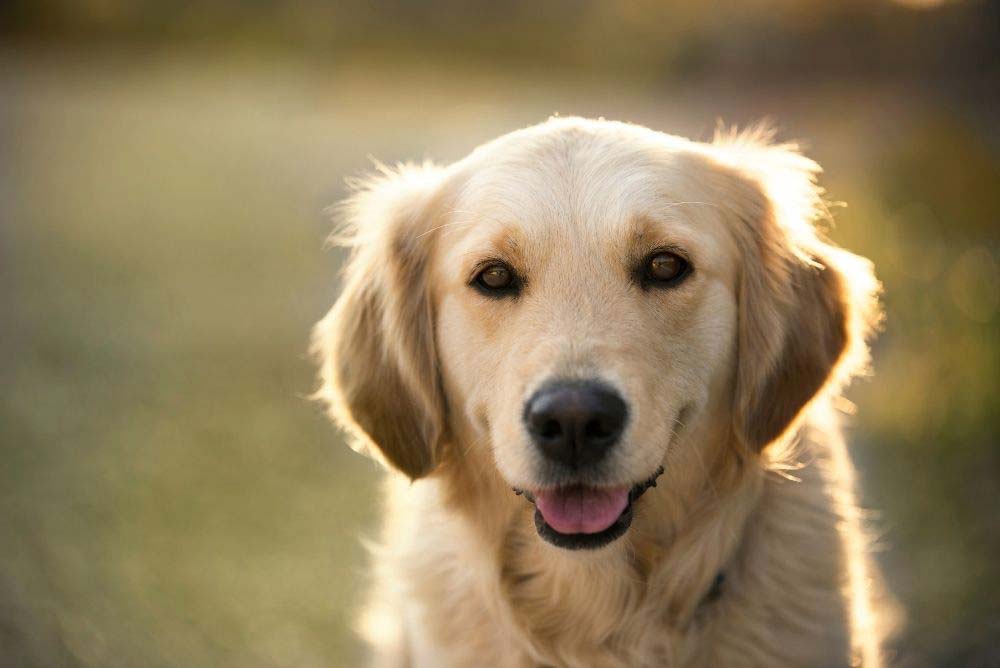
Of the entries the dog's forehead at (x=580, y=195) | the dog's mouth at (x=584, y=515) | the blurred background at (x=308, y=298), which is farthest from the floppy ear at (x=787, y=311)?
the blurred background at (x=308, y=298)

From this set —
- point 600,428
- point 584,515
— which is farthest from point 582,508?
point 600,428

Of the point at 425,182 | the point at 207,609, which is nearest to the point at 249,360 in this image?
the point at 207,609

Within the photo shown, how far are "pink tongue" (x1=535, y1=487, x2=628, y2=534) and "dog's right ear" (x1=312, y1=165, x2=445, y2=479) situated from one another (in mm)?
570

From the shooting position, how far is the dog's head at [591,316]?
2799mm

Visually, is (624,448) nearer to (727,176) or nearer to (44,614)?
(727,176)

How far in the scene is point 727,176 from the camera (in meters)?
3.40

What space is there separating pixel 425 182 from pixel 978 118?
270 inches

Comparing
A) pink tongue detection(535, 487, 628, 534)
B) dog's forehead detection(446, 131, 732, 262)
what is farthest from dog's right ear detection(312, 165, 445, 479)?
pink tongue detection(535, 487, 628, 534)

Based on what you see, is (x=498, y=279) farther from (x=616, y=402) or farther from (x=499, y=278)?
(x=616, y=402)

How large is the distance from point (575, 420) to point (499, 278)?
608mm

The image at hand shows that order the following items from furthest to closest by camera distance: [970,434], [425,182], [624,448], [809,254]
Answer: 1. [970,434]
2. [425,182]
3. [809,254]
4. [624,448]

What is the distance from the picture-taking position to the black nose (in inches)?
105

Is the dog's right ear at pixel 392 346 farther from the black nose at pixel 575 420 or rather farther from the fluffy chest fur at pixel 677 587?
the black nose at pixel 575 420

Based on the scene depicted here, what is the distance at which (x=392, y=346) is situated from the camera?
135 inches
